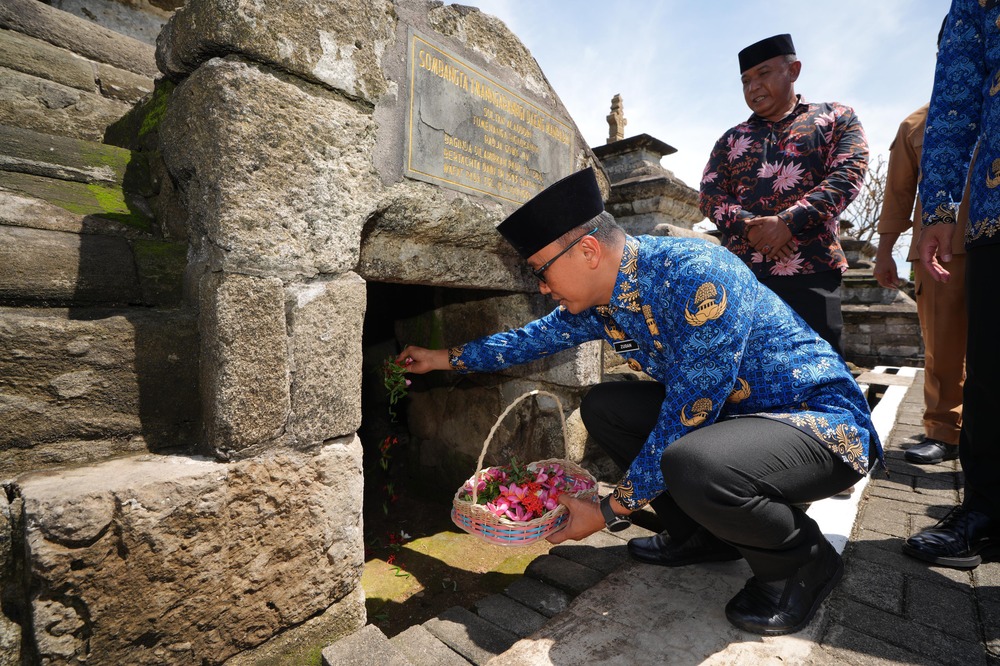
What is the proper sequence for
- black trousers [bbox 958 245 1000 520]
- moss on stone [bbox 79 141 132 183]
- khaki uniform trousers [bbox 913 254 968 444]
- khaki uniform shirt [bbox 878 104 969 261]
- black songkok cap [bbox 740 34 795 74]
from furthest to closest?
khaki uniform shirt [bbox 878 104 969 261] < khaki uniform trousers [bbox 913 254 968 444] < black songkok cap [bbox 740 34 795 74] < moss on stone [bbox 79 141 132 183] < black trousers [bbox 958 245 1000 520]

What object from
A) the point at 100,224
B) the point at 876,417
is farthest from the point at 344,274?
the point at 876,417

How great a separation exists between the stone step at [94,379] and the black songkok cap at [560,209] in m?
Result: 1.08

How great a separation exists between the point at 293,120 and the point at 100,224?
67 centimetres

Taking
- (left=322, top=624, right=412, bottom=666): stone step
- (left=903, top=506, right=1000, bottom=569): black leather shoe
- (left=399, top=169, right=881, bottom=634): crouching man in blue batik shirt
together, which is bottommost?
(left=322, top=624, right=412, bottom=666): stone step

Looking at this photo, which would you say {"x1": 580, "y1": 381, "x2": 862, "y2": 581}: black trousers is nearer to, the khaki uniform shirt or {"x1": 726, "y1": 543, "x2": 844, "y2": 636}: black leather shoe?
{"x1": 726, "y1": 543, "x2": 844, "y2": 636}: black leather shoe

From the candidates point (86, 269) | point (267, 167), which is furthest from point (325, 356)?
point (86, 269)

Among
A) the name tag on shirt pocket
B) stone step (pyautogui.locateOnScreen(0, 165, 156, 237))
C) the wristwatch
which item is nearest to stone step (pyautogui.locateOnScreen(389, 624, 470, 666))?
the wristwatch

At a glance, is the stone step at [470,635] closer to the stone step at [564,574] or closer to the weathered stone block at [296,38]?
the stone step at [564,574]

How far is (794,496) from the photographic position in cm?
161

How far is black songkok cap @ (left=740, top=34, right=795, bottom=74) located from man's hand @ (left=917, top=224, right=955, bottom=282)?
3.87 feet

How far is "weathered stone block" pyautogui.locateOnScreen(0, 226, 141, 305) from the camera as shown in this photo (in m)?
1.36

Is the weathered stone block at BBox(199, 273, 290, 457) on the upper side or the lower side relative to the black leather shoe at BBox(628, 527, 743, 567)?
upper

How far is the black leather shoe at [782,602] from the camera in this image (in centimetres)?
162

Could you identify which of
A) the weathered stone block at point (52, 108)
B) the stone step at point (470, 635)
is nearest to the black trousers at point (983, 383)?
the stone step at point (470, 635)
